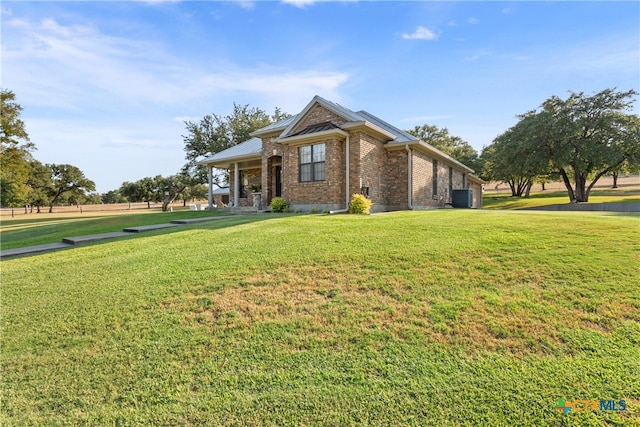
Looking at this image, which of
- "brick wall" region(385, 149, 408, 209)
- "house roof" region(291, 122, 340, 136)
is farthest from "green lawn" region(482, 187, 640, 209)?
"house roof" region(291, 122, 340, 136)

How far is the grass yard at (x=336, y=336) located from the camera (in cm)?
225

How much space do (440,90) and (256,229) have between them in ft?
31.3

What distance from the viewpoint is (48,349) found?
3.08m

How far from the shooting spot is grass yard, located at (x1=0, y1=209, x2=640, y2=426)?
225cm

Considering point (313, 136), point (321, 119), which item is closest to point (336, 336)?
point (313, 136)

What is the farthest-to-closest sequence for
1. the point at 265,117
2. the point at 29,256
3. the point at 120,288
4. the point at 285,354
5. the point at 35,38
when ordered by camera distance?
the point at 265,117, the point at 35,38, the point at 29,256, the point at 120,288, the point at 285,354

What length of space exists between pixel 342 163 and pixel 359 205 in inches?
89.4

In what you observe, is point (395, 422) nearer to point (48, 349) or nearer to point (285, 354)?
point (285, 354)

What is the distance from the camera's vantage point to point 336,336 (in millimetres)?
3004

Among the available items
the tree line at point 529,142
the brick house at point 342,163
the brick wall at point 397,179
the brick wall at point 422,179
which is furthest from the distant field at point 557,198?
the brick wall at point 397,179

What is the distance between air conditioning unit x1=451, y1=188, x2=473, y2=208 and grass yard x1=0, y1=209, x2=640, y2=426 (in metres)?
13.1

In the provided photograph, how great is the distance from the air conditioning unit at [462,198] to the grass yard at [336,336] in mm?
13086

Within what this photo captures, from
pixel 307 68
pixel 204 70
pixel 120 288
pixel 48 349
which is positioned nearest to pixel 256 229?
pixel 120 288

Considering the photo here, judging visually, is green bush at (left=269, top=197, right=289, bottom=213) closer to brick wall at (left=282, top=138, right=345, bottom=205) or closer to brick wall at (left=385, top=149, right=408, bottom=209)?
brick wall at (left=282, top=138, right=345, bottom=205)
